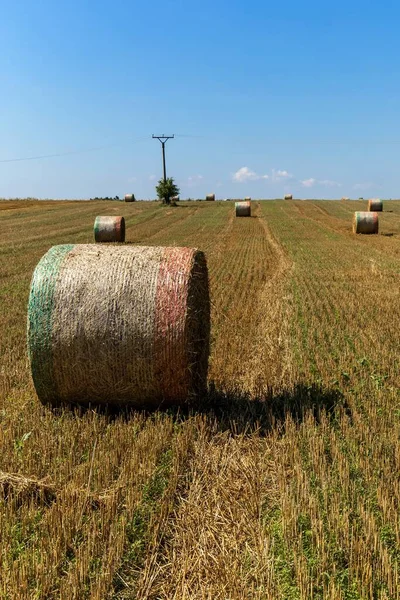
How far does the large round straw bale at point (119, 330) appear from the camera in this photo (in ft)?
19.4

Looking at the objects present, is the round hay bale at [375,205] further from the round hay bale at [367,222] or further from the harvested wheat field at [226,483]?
the harvested wheat field at [226,483]

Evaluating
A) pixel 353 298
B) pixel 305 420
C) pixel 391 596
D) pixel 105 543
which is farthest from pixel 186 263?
pixel 353 298

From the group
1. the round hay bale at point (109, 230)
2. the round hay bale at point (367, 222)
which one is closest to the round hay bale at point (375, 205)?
the round hay bale at point (367, 222)

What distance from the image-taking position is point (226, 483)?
4.67m

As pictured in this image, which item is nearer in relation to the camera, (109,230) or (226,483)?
(226,483)

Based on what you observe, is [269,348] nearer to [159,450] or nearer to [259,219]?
[159,450]

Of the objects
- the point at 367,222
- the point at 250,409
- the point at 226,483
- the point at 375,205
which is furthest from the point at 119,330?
the point at 375,205

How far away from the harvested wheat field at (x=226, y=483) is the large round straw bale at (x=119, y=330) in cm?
30

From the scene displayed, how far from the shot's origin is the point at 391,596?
10.7ft

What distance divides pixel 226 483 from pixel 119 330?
2031 mm

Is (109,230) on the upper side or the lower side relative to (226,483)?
upper

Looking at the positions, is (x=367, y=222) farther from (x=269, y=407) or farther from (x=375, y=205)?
(x=269, y=407)

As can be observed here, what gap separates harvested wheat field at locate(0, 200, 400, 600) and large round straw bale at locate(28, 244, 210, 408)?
0.30m

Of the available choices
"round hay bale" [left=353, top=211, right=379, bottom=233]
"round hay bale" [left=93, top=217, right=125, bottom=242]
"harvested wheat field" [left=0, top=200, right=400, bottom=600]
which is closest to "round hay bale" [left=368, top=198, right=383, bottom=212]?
"round hay bale" [left=353, top=211, right=379, bottom=233]
